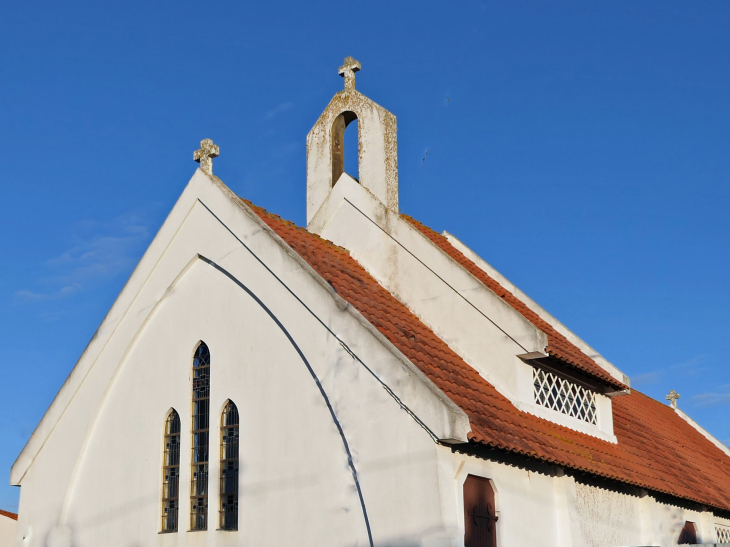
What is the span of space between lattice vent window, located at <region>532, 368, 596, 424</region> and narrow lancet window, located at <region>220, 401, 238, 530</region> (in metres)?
4.88

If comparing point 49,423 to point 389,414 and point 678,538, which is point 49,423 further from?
point 678,538

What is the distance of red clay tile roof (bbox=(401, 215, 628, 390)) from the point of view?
575 inches

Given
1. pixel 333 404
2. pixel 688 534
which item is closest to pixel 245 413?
pixel 333 404

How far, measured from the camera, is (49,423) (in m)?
15.7

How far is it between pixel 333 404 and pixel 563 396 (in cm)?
510

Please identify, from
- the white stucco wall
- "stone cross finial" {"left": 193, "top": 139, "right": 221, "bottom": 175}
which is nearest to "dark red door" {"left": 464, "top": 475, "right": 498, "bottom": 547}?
the white stucco wall

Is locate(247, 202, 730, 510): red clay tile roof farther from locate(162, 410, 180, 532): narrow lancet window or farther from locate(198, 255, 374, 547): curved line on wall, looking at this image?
locate(162, 410, 180, 532): narrow lancet window

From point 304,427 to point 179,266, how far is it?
4.20 m

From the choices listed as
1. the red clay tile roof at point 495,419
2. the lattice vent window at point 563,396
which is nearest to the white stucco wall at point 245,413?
the red clay tile roof at point 495,419

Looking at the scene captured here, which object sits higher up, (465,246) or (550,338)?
(465,246)

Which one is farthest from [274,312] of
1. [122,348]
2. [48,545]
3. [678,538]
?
[678,538]

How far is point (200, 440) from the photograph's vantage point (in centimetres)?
1383

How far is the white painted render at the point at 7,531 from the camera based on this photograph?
19406mm

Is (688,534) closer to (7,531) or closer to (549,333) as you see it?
(549,333)
